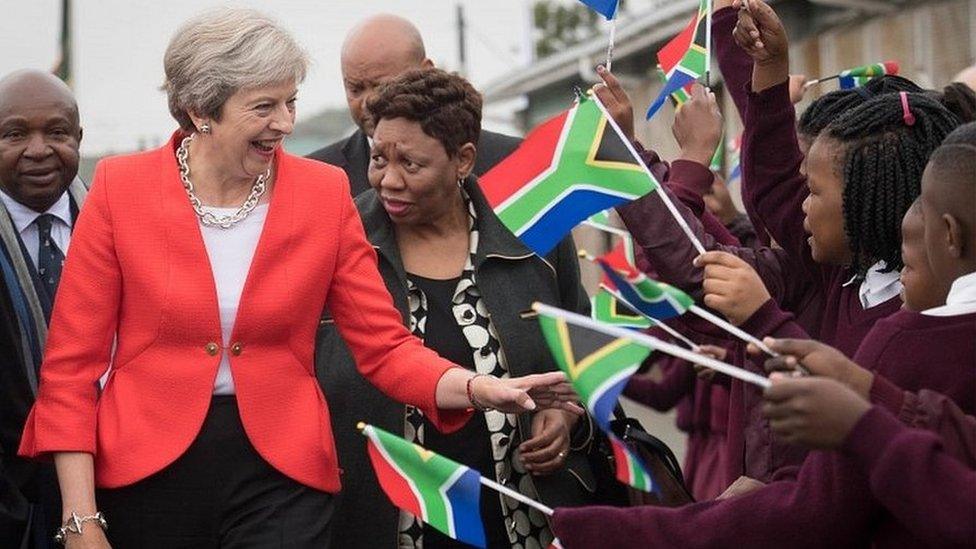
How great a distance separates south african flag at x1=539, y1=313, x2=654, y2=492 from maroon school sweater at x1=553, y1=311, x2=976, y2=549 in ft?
1.01

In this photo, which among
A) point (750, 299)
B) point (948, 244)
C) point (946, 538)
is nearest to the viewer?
point (946, 538)

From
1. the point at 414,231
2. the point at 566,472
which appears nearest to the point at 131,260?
the point at 414,231

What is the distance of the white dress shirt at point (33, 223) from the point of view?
19.5ft

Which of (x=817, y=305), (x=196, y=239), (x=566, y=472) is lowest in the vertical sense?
(x=566, y=472)

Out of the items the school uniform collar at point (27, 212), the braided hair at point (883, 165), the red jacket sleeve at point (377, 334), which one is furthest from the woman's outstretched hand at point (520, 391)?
the school uniform collar at point (27, 212)

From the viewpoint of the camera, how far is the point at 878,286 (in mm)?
4496

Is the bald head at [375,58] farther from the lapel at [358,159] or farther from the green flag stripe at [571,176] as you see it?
the green flag stripe at [571,176]

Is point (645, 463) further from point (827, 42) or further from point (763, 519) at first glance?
point (827, 42)

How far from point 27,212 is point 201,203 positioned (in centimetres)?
138

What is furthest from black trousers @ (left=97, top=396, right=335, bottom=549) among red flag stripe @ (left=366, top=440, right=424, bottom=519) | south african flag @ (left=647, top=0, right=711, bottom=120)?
south african flag @ (left=647, top=0, right=711, bottom=120)

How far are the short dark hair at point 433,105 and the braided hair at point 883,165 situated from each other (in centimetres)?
143

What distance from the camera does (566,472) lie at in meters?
5.46

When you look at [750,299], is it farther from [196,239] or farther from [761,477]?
[196,239]

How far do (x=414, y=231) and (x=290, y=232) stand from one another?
88cm
